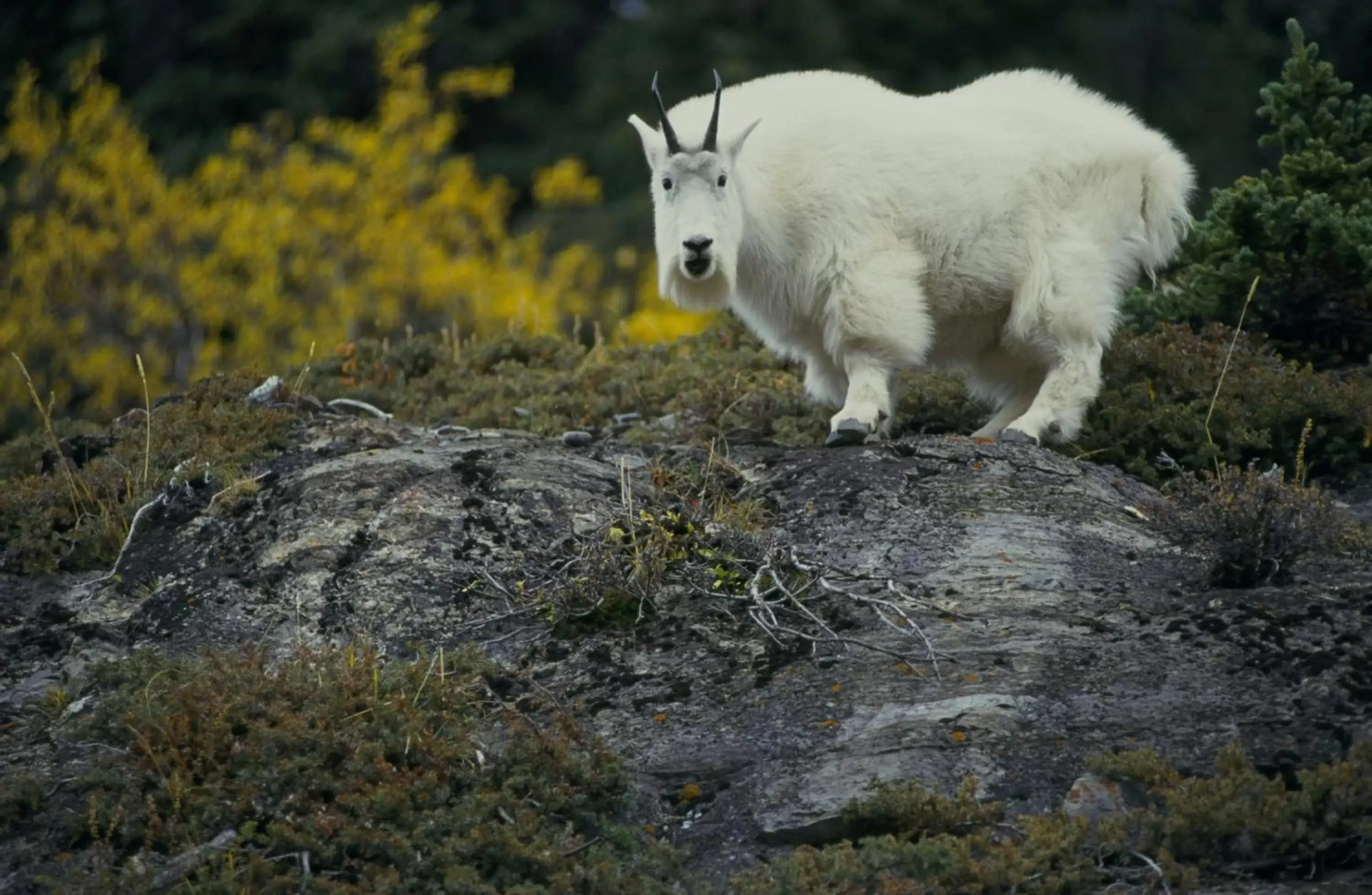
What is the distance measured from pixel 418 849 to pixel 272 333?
12.5 meters

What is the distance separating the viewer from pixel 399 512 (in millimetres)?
7176

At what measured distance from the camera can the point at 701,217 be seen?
25.8ft

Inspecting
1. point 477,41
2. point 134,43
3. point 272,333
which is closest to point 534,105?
point 477,41

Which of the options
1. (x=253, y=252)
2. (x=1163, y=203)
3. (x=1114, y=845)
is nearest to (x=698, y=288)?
(x=1163, y=203)

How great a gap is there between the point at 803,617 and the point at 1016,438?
1.96m

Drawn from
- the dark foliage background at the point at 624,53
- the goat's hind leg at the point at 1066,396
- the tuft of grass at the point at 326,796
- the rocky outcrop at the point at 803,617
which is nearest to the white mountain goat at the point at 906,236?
the goat's hind leg at the point at 1066,396

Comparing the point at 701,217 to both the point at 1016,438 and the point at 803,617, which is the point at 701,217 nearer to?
the point at 1016,438

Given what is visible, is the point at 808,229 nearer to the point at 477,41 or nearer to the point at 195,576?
the point at 195,576

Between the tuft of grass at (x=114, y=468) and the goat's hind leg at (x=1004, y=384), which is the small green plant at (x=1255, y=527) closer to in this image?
the goat's hind leg at (x=1004, y=384)

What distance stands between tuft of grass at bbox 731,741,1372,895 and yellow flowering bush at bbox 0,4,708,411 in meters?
9.61

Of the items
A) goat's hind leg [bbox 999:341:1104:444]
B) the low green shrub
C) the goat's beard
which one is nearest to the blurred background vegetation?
the low green shrub

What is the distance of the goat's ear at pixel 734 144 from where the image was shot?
8023 millimetres

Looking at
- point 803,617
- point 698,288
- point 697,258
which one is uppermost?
point 697,258

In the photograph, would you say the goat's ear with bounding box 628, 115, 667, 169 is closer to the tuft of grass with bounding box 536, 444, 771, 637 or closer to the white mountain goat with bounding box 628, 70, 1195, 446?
the white mountain goat with bounding box 628, 70, 1195, 446
